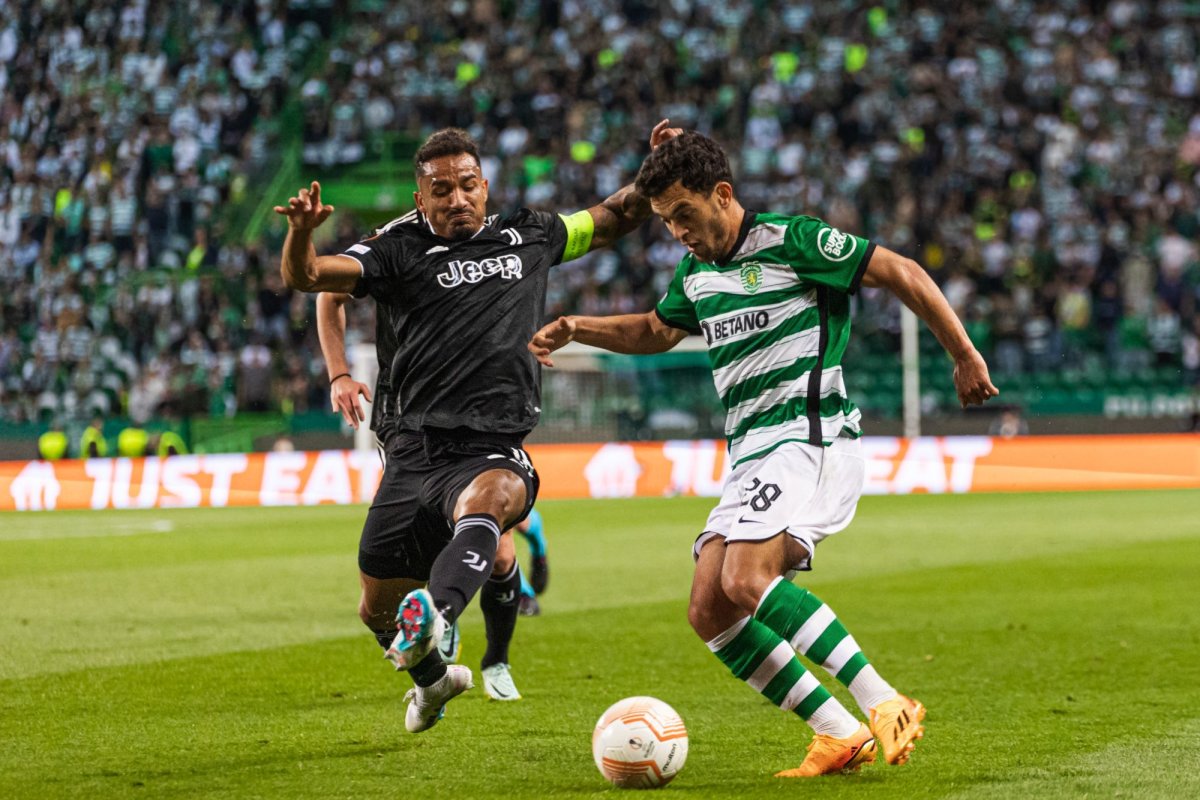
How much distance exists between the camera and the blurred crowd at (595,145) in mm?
23359

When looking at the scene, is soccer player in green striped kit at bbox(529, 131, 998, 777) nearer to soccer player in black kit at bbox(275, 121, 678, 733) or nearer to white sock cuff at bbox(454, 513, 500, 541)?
soccer player in black kit at bbox(275, 121, 678, 733)

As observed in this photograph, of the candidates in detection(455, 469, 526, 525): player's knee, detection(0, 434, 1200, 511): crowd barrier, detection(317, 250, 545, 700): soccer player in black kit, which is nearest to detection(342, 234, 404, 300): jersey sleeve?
detection(317, 250, 545, 700): soccer player in black kit

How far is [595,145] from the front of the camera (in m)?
26.7

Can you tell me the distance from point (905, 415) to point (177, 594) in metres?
12.7

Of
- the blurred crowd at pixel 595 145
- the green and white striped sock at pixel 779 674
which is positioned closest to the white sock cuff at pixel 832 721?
the green and white striped sock at pixel 779 674

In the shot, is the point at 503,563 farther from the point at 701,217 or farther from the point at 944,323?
the point at 944,323

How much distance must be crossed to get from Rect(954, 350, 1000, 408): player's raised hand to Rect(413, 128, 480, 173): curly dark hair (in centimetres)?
192

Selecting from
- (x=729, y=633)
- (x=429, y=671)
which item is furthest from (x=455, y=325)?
(x=729, y=633)

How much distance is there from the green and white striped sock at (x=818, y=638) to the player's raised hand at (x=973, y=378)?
0.78 metres

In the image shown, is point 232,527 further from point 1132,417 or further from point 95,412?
point 1132,417

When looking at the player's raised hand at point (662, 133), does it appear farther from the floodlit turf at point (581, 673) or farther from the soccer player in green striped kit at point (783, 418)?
the floodlit turf at point (581, 673)

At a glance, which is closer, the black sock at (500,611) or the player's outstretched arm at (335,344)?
the player's outstretched arm at (335,344)

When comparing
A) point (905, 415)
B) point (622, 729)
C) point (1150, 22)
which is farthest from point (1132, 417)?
point (622, 729)

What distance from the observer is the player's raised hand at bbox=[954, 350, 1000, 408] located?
16.2ft
